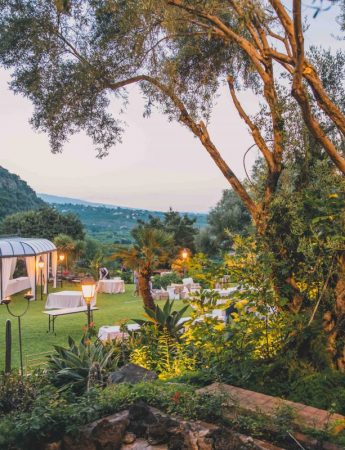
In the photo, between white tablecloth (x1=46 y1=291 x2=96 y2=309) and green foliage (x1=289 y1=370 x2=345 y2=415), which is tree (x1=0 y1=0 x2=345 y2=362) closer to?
green foliage (x1=289 y1=370 x2=345 y2=415)

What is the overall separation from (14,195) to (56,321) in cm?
3725

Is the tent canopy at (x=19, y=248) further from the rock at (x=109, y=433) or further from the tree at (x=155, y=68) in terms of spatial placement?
the rock at (x=109, y=433)

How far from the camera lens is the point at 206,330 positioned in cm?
449

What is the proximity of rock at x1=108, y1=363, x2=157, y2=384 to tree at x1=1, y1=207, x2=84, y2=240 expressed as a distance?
23.3 metres

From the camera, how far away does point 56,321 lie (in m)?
11.4

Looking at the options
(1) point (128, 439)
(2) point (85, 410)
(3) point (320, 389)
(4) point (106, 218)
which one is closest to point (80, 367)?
(2) point (85, 410)

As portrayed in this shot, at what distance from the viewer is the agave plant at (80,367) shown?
200 inches

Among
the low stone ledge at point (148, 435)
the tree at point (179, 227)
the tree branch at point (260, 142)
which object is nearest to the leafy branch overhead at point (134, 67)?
the tree branch at point (260, 142)

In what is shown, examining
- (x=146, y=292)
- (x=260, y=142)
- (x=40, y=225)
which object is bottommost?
(x=146, y=292)

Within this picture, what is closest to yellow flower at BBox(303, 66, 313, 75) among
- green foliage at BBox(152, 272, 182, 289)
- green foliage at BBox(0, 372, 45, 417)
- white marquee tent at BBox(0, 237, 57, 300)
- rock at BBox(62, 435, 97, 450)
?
rock at BBox(62, 435, 97, 450)

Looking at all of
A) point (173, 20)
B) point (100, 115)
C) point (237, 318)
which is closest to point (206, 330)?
point (237, 318)

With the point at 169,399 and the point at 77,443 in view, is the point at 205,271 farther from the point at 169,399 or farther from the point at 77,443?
the point at 77,443

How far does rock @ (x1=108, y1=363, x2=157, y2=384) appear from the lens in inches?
174

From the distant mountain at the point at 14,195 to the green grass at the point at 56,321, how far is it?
2847cm
